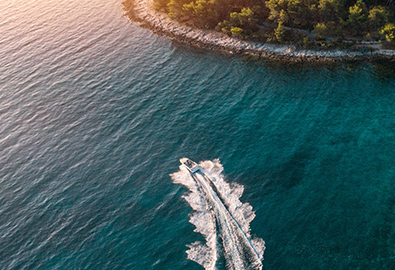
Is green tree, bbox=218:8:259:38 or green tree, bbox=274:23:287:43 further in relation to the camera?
green tree, bbox=218:8:259:38

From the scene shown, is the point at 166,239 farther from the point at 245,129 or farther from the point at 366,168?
the point at 366,168

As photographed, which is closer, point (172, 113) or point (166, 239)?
point (166, 239)

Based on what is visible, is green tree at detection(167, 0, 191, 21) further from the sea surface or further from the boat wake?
the boat wake

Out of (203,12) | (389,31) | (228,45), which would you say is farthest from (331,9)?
(203,12)

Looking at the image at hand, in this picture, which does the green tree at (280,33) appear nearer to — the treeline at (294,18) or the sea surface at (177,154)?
the treeline at (294,18)

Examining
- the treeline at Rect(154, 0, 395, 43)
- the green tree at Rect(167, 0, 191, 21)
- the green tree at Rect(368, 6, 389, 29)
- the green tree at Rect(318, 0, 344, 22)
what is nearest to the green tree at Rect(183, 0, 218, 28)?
the treeline at Rect(154, 0, 395, 43)

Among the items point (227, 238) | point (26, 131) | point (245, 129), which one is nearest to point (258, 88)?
point (245, 129)
